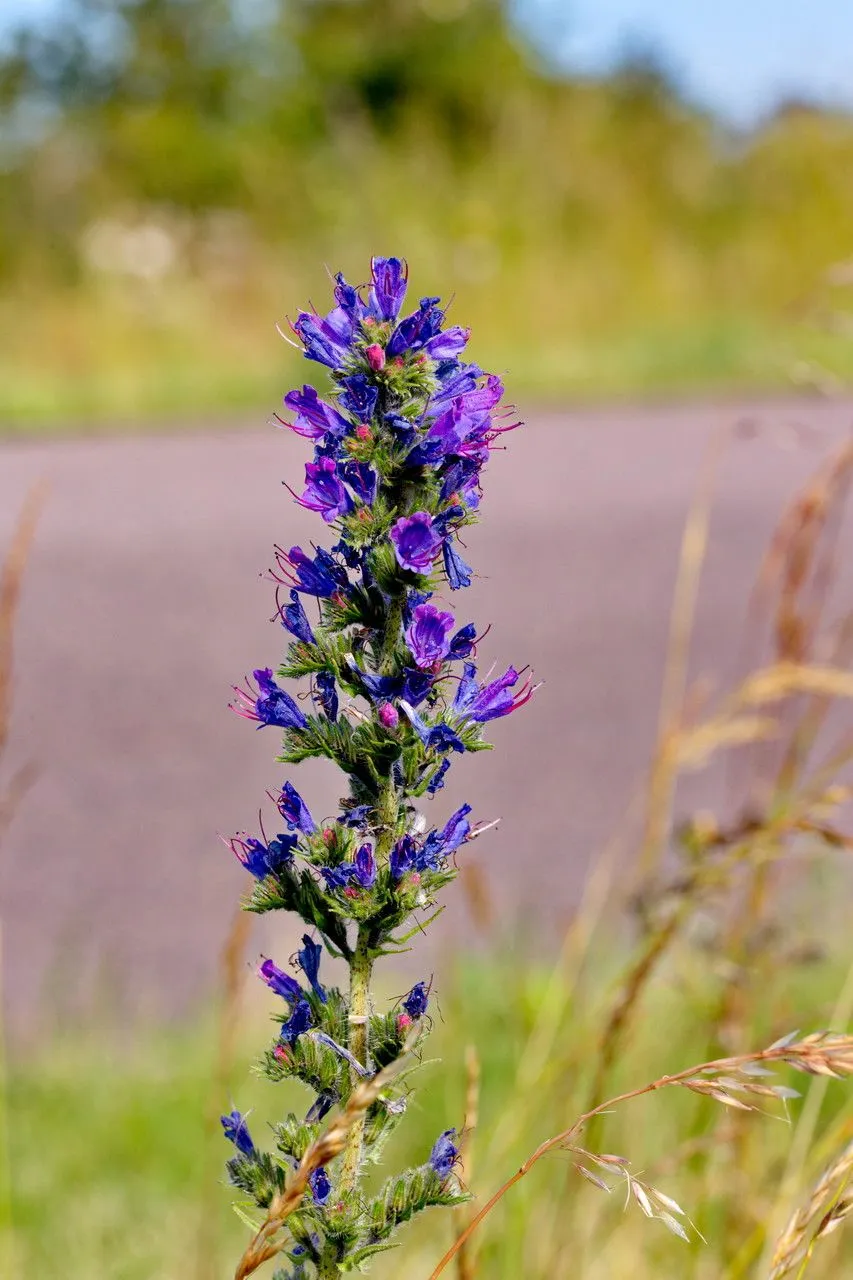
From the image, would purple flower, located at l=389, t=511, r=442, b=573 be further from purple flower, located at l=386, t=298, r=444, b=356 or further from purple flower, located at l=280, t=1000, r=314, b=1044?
purple flower, located at l=280, t=1000, r=314, b=1044

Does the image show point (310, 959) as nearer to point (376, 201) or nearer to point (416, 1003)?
Answer: point (416, 1003)

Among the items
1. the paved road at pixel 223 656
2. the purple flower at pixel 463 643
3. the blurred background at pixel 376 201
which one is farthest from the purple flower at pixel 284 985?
the blurred background at pixel 376 201

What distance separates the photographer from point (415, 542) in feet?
4.22

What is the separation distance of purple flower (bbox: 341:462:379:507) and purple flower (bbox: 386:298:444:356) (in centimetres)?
13

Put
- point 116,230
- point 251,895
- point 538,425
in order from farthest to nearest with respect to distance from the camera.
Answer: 1. point 116,230
2. point 538,425
3. point 251,895

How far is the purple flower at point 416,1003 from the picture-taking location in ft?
4.45

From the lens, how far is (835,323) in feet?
9.27

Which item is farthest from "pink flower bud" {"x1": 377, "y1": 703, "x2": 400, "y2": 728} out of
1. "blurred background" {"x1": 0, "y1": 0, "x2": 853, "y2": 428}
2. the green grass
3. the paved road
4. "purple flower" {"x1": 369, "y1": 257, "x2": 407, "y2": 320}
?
"blurred background" {"x1": 0, "y1": 0, "x2": 853, "y2": 428}

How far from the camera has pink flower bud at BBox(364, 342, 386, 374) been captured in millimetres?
1366

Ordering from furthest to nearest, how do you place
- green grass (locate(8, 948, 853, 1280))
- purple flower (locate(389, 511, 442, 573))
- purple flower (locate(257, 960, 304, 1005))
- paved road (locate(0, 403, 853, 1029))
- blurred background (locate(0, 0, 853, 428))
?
blurred background (locate(0, 0, 853, 428)) < paved road (locate(0, 403, 853, 1029)) < green grass (locate(8, 948, 853, 1280)) < purple flower (locate(257, 960, 304, 1005)) < purple flower (locate(389, 511, 442, 573))

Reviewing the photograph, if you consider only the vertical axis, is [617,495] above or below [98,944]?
above

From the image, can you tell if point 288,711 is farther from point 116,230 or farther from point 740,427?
Result: point 116,230

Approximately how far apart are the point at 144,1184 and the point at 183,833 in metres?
2.33

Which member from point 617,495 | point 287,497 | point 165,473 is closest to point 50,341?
point 165,473
